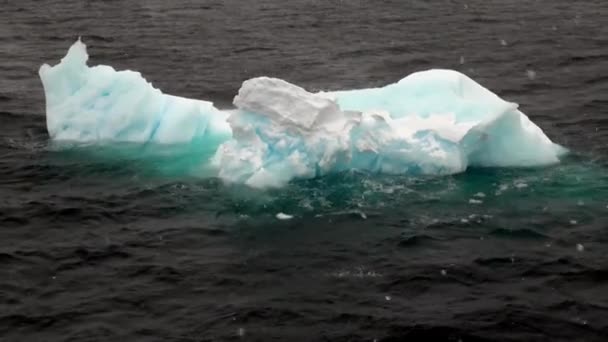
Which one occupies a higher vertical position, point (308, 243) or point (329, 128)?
point (329, 128)

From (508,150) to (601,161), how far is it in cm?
185

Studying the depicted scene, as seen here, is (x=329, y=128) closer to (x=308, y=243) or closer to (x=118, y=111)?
(x=308, y=243)

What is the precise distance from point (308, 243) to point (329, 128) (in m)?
3.18

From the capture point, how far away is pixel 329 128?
18.3 meters

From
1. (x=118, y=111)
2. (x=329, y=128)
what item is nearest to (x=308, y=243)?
(x=329, y=128)

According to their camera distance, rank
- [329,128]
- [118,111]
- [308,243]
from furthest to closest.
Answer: [118,111] → [329,128] → [308,243]

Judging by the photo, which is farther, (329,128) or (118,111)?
(118,111)

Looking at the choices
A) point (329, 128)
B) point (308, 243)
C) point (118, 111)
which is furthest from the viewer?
point (118, 111)

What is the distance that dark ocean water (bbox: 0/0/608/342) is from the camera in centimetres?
1354

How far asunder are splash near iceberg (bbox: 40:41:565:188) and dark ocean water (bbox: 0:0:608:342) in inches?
15.8

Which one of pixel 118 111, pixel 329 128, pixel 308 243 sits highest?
pixel 329 128

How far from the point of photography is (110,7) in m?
34.0

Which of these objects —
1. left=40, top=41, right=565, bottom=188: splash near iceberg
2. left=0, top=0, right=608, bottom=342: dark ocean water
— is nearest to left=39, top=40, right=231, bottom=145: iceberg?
left=40, top=41, right=565, bottom=188: splash near iceberg

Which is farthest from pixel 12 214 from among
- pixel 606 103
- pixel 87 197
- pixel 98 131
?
pixel 606 103
